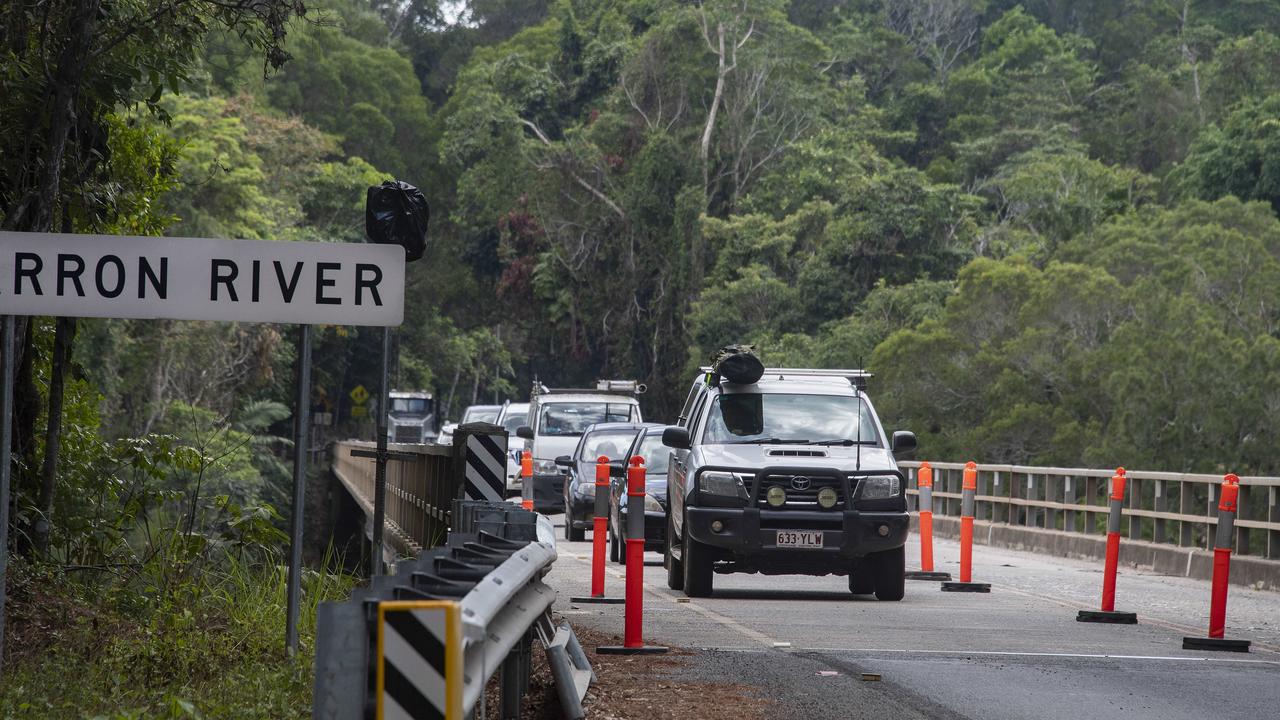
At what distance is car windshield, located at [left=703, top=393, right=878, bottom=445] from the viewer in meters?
15.6

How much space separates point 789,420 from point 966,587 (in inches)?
104

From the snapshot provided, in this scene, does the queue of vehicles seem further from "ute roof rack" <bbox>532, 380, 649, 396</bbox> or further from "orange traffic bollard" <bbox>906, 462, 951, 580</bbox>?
"ute roof rack" <bbox>532, 380, 649, 396</bbox>

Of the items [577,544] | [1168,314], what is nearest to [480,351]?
[1168,314]

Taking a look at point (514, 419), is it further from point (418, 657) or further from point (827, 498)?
point (418, 657)

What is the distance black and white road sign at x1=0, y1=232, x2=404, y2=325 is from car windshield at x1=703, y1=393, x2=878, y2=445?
7295 mm

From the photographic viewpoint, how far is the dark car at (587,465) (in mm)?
25422

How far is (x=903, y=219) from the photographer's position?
52812 mm

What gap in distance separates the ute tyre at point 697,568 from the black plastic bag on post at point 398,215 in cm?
344

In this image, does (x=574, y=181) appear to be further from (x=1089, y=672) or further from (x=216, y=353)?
(x=1089, y=672)

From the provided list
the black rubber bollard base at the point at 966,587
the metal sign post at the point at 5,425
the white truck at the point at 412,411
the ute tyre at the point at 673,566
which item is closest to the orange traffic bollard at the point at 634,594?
the metal sign post at the point at 5,425

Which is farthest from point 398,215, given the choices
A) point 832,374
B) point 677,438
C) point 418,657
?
point 418,657

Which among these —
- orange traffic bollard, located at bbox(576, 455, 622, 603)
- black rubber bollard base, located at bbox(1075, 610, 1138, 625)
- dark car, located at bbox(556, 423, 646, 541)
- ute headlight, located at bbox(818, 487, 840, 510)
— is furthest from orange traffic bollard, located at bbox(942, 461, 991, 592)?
dark car, located at bbox(556, 423, 646, 541)

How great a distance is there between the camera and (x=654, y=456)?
22.0 metres

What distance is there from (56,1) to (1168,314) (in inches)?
1236
